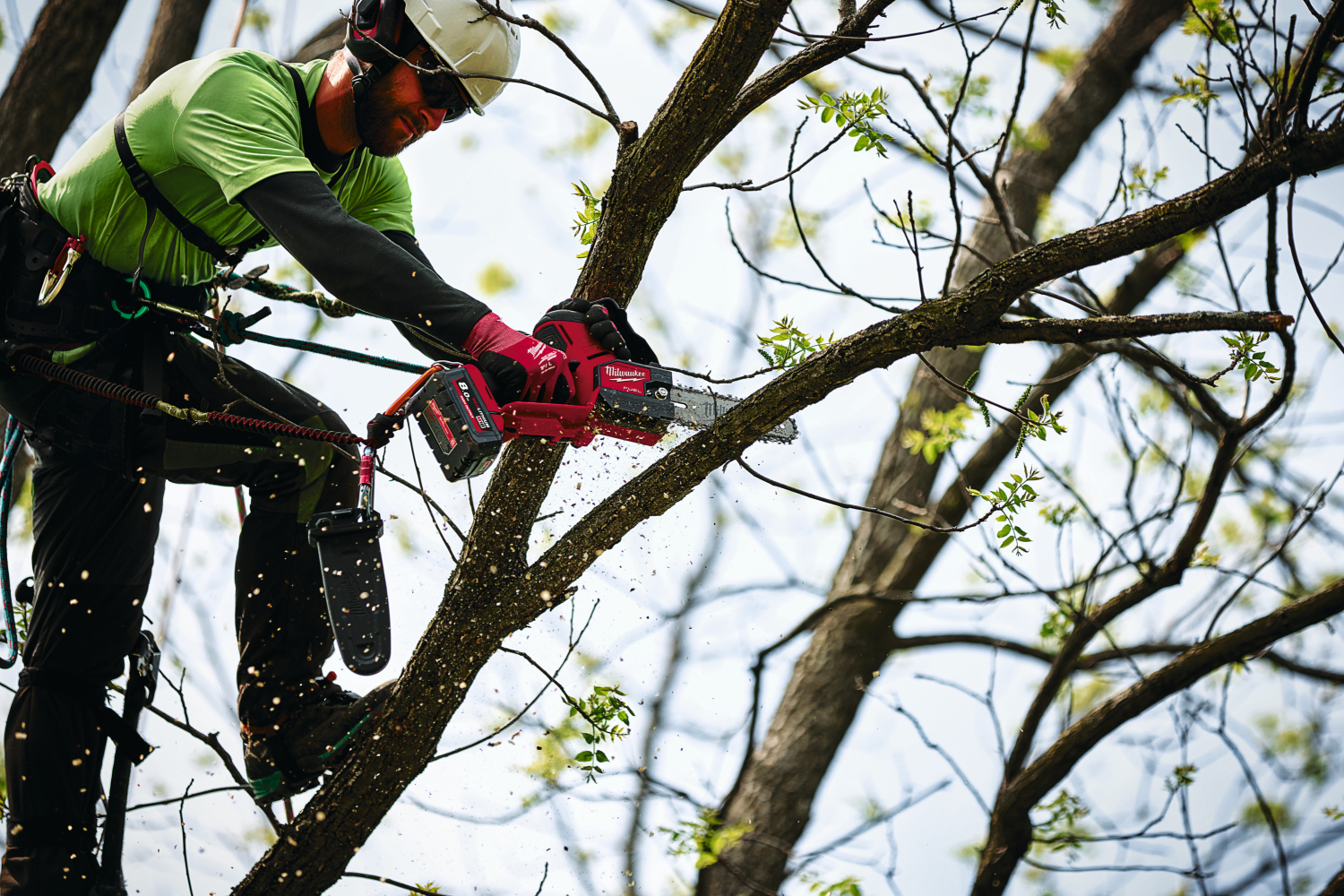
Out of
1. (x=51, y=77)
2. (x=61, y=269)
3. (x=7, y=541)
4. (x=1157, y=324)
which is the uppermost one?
(x=51, y=77)

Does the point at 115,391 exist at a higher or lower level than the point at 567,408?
higher

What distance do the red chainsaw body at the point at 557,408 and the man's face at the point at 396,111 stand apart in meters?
0.82

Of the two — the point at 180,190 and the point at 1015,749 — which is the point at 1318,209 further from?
the point at 180,190

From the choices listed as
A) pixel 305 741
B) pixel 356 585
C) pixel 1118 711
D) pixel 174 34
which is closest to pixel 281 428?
pixel 356 585

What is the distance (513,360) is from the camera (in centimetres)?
203

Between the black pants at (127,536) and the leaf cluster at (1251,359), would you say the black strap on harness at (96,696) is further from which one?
the leaf cluster at (1251,359)

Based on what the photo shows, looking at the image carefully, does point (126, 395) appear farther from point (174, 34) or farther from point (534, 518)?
point (174, 34)

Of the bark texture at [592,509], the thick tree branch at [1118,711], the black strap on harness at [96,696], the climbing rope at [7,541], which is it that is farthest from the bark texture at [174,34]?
the thick tree branch at [1118,711]

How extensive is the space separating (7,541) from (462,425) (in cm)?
162

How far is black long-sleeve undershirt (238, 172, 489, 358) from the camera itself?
2023 millimetres

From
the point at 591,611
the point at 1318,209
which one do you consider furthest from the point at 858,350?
the point at 1318,209

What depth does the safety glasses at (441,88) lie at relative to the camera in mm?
2566

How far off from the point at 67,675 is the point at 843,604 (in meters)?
4.02

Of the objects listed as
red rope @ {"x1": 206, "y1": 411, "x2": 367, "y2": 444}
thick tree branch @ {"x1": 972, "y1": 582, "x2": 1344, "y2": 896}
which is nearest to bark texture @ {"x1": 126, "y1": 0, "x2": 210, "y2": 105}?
red rope @ {"x1": 206, "y1": 411, "x2": 367, "y2": 444}
